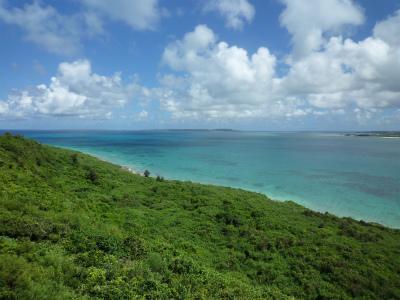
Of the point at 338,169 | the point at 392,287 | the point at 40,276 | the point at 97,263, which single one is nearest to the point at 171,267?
the point at 97,263

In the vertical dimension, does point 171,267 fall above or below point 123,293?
below

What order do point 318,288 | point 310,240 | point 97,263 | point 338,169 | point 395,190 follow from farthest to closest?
point 338,169
point 395,190
point 310,240
point 318,288
point 97,263

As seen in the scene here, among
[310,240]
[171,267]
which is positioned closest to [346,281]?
[310,240]

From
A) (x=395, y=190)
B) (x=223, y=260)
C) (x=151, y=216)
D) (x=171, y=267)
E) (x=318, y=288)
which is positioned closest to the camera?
(x=171, y=267)

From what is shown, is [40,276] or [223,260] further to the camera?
[223,260]

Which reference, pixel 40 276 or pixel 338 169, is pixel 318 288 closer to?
pixel 40 276

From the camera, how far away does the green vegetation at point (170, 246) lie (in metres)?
10.2

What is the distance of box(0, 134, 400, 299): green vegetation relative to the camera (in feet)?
33.4

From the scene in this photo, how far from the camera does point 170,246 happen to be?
17.2 meters

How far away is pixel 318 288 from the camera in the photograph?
1628 cm

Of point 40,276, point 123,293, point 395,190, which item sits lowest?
point 395,190

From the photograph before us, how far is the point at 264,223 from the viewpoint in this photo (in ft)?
84.7

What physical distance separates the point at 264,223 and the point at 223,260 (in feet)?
27.8

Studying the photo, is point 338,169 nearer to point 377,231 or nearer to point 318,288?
point 377,231
